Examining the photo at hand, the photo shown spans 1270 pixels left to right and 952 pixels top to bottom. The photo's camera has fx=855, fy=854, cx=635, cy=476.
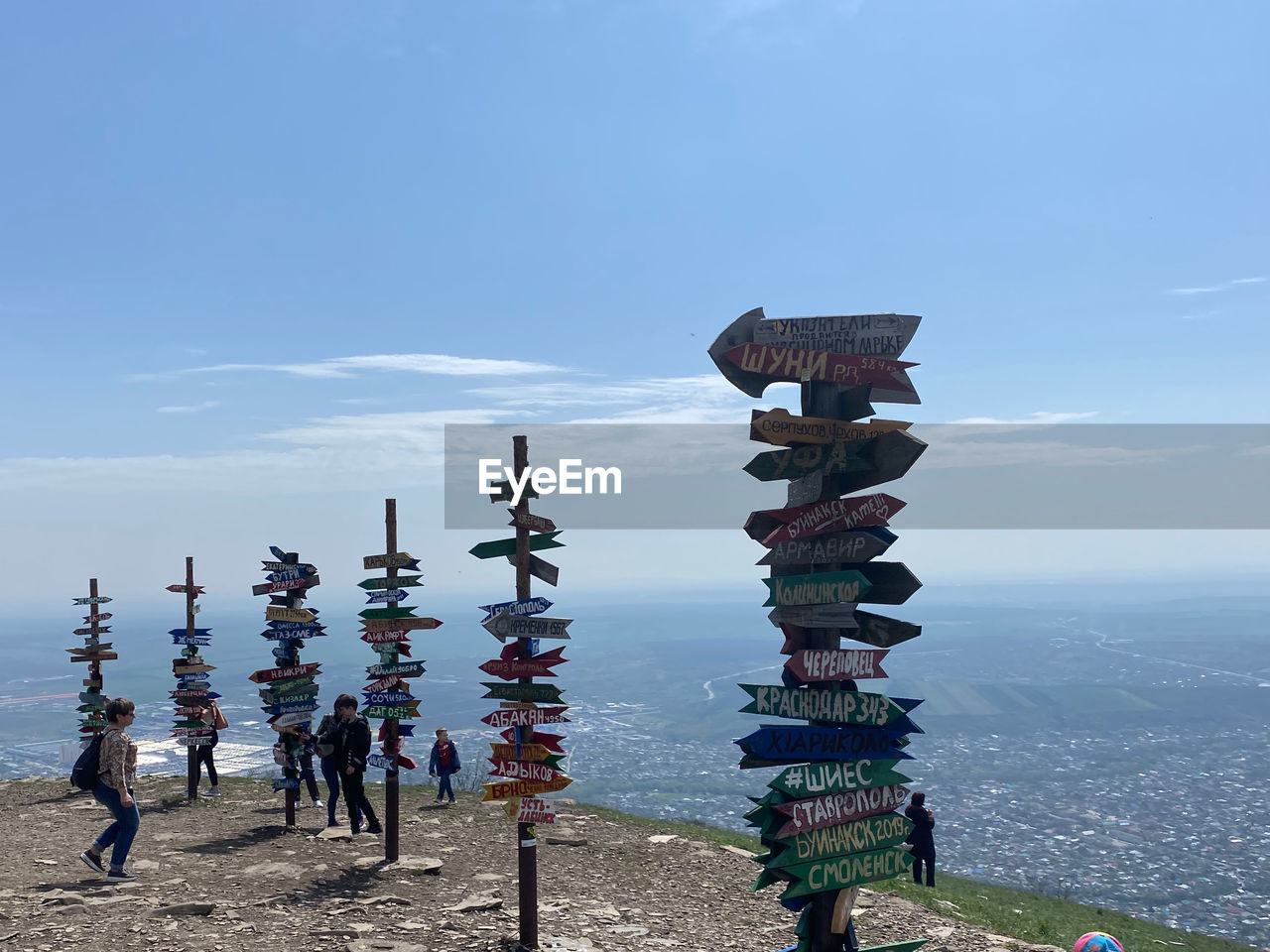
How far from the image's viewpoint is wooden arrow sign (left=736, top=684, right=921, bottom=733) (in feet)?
27.2

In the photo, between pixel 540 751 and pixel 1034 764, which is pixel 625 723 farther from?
pixel 540 751

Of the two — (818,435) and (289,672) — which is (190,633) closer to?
(289,672)

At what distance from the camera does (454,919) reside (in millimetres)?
11461

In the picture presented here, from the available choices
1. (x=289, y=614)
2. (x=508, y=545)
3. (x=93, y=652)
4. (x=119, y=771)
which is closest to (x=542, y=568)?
(x=508, y=545)

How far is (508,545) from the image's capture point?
11523mm

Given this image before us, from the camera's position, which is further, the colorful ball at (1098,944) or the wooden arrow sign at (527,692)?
the wooden arrow sign at (527,692)

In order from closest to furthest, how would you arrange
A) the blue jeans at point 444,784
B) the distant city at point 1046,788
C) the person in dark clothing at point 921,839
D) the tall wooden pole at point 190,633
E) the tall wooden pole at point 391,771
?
1. the tall wooden pole at point 391,771
2. the person in dark clothing at point 921,839
3. the blue jeans at point 444,784
4. the tall wooden pole at point 190,633
5. the distant city at point 1046,788

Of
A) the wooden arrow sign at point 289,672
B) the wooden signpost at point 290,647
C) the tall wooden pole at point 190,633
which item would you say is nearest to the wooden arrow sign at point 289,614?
the wooden signpost at point 290,647

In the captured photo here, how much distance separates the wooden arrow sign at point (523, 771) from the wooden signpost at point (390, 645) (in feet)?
13.1

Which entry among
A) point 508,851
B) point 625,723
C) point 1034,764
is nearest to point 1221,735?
point 1034,764

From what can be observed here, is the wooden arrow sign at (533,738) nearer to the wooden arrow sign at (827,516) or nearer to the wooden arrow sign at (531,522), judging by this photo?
the wooden arrow sign at (531,522)

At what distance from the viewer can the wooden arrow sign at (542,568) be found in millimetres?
11516

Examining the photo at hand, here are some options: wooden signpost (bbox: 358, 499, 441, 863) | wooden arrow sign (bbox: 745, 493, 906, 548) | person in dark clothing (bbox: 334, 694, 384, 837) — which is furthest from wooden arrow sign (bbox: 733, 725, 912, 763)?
person in dark clothing (bbox: 334, 694, 384, 837)

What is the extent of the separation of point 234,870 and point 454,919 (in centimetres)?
439
